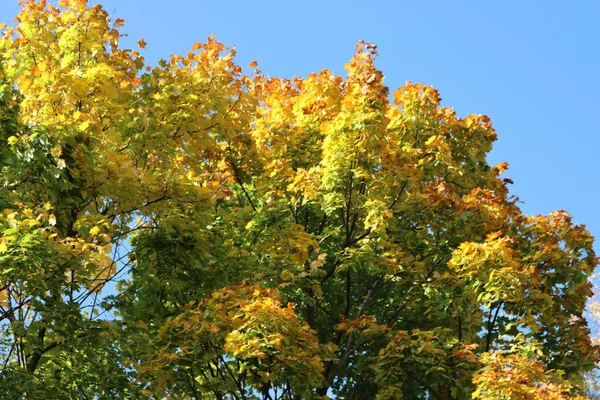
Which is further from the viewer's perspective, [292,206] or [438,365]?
[292,206]

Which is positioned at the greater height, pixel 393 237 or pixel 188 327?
pixel 393 237

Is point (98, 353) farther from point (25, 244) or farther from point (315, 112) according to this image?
point (315, 112)

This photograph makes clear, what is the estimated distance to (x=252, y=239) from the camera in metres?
14.4

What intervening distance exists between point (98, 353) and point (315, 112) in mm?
7047

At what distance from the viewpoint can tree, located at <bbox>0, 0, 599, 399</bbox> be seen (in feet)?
36.0

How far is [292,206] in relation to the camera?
15.5m

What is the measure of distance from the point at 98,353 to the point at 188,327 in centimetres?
224

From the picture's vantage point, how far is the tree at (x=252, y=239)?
36.0 feet

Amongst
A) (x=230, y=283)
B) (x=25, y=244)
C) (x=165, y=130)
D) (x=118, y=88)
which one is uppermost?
(x=118, y=88)

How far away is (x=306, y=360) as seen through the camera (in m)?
10.8

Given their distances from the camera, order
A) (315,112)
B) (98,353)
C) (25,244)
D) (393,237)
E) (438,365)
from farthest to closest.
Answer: (315,112)
(393,237)
(438,365)
(98,353)
(25,244)

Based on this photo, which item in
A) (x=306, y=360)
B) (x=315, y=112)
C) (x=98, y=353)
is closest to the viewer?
(x=306, y=360)

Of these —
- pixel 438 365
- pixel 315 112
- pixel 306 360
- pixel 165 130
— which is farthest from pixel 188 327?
pixel 315 112

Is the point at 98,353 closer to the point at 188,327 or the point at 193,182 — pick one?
the point at 188,327
